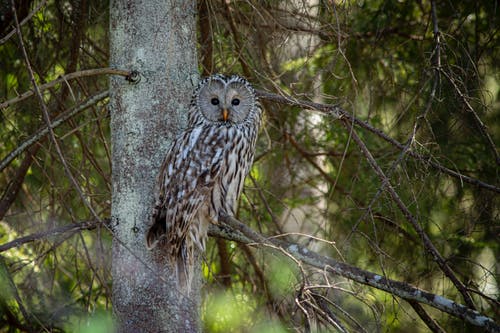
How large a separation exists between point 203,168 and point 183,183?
15cm

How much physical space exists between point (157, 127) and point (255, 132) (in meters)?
0.69

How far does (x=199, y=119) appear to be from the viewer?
3176 mm

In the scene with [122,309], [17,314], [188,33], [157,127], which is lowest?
[17,314]

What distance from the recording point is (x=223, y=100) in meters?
3.27

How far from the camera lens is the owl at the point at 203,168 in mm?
2898

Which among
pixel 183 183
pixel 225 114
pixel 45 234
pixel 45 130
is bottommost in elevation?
pixel 45 234

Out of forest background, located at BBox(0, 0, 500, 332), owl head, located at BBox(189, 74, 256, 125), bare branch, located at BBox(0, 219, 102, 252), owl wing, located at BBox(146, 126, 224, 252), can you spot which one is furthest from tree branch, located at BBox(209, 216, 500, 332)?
owl head, located at BBox(189, 74, 256, 125)

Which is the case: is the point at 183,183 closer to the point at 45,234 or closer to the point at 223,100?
the point at 223,100

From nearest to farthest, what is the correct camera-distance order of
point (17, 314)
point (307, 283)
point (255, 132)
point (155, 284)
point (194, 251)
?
point (307, 283) < point (155, 284) < point (194, 251) < point (255, 132) < point (17, 314)

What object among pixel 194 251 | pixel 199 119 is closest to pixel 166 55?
pixel 199 119

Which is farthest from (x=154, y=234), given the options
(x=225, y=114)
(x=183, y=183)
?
(x=225, y=114)

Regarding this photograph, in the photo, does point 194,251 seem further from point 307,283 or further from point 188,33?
point 188,33

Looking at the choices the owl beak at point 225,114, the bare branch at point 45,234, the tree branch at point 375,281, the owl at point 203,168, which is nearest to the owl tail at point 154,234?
the owl at point 203,168

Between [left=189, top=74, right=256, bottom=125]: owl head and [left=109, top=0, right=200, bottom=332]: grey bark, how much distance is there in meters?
0.17
